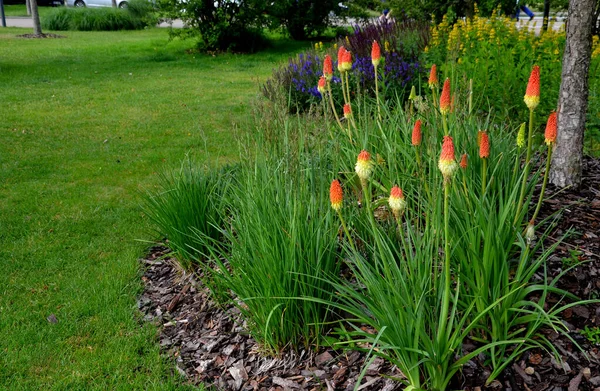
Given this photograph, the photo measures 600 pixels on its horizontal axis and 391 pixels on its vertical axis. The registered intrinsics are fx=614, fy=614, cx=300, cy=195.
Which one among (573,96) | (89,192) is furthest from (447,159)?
(89,192)

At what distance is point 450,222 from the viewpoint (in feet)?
9.56

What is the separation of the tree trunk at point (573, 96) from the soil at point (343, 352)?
0.16m

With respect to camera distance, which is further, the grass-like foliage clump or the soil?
the soil

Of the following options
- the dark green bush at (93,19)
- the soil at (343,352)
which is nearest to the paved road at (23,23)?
the dark green bush at (93,19)

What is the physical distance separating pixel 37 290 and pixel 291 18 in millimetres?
13482

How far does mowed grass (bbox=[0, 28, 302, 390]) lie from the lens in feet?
11.2

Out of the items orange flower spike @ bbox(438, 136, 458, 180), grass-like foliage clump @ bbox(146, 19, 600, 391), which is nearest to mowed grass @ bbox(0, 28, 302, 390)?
grass-like foliage clump @ bbox(146, 19, 600, 391)

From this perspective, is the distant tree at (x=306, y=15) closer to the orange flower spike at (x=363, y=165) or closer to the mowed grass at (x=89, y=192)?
the mowed grass at (x=89, y=192)

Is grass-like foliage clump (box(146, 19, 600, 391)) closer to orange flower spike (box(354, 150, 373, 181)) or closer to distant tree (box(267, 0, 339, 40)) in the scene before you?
orange flower spike (box(354, 150, 373, 181))

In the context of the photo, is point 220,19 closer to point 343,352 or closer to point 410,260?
point 343,352

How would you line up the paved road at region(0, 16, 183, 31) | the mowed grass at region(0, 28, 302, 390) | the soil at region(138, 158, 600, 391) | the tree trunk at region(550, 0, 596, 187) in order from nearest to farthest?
the soil at region(138, 158, 600, 391), the mowed grass at region(0, 28, 302, 390), the tree trunk at region(550, 0, 596, 187), the paved road at region(0, 16, 183, 31)

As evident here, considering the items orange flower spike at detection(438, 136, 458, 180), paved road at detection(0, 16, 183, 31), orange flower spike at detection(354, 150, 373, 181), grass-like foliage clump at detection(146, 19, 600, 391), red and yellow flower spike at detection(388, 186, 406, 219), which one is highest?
paved road at detection(0, 16, 183, 31)

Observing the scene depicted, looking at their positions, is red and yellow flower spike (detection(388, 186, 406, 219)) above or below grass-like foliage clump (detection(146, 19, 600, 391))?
above

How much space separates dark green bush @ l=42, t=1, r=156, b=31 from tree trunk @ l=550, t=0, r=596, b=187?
62.8ft
